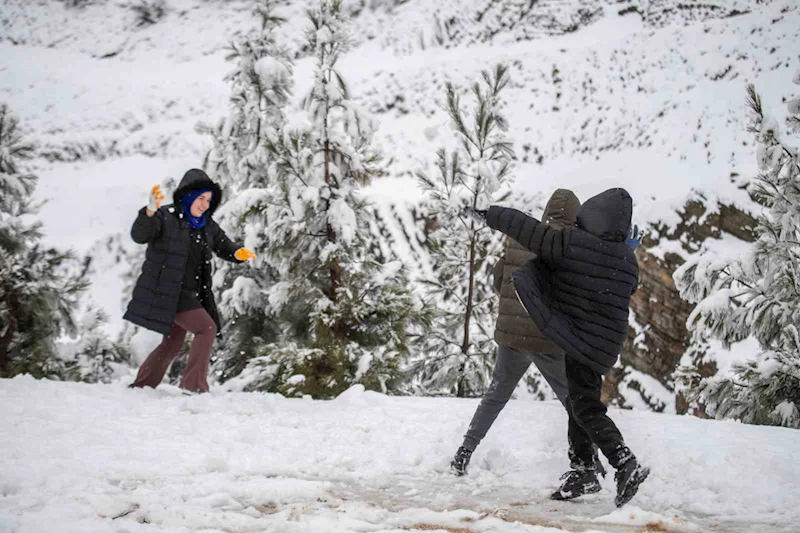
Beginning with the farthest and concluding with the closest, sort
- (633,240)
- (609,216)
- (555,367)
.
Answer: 1. (555,367)
2. (633,240)
3. (609,216)

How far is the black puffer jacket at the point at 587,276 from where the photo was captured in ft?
10.6

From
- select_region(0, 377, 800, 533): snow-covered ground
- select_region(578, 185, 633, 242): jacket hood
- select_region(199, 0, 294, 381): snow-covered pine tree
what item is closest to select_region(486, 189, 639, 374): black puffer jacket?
select_region(578, 185, 633, 242): jacket hood

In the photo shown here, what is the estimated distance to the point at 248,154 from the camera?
9852mm

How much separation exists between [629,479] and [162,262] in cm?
438

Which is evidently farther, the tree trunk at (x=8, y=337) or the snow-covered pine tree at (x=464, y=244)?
the tree trunk at (x=8, y=337)

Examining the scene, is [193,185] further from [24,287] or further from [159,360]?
[24,287]

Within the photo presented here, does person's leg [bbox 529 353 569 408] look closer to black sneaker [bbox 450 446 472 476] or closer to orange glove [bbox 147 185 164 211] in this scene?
black sneaker [bbox 450 446 472 476]

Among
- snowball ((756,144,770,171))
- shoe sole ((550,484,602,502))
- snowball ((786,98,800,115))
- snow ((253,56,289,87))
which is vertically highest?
snow ((253,56,289,87))

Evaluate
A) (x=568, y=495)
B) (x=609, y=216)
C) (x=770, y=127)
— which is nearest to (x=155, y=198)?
(x=609, y=216)

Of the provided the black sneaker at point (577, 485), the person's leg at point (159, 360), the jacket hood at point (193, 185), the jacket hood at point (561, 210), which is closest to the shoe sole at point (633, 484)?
the black sneaker at point (577, 485)

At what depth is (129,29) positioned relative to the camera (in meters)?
28.1

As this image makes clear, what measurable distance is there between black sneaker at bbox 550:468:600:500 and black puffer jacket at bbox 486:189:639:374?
0.69m

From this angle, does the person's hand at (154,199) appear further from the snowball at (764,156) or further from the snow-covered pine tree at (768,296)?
the snowball at (764,156)

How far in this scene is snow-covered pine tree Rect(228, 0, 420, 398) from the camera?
6965 millimetres
